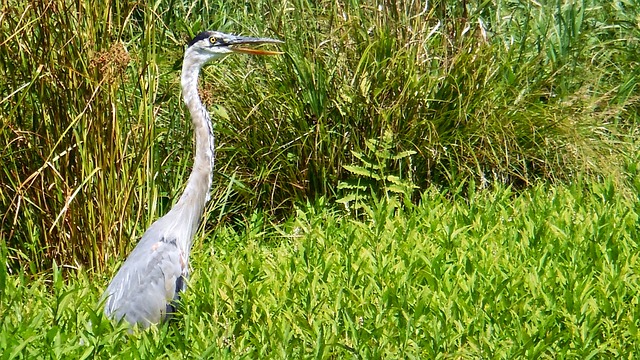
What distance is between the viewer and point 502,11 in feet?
26.0

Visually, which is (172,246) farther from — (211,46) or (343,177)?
(343,177)

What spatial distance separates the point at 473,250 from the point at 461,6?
2415mm

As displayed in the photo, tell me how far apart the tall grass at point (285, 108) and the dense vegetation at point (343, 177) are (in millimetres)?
16

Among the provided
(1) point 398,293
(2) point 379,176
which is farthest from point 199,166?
(2) point 379,176

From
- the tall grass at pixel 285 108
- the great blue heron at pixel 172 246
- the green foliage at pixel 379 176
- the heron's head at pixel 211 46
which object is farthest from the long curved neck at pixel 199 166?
the green foliage at pixel 379 176

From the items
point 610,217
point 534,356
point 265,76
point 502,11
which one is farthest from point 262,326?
point 502,11

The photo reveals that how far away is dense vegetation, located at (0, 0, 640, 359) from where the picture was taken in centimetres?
421

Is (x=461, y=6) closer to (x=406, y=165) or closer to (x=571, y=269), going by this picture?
(x=406, y=165)

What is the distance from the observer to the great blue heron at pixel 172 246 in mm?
4746

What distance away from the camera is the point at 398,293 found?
178 inches

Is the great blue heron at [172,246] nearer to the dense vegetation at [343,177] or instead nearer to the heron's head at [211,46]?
the heron's head at [211,46]

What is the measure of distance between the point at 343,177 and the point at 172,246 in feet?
6.09

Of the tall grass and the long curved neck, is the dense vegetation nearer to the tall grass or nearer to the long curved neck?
the tall grass

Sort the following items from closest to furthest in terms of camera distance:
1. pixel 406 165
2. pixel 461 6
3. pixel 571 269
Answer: pixel 571 269 < pixel 406 165 < pixel 461 6
